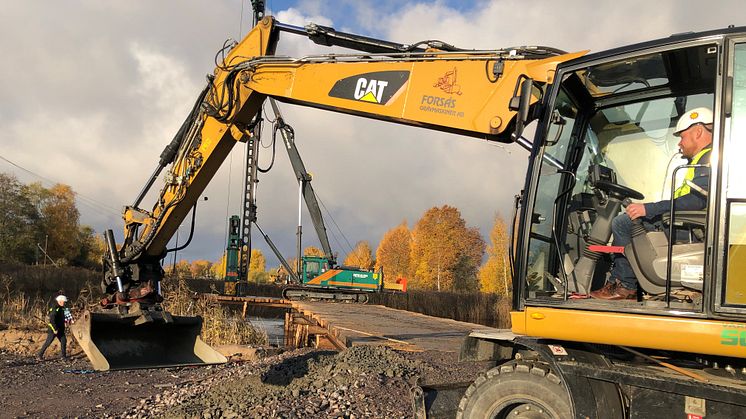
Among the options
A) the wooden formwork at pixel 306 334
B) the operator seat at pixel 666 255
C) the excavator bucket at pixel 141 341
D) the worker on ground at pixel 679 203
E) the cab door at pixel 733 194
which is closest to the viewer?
the cab door at pixel 733 194

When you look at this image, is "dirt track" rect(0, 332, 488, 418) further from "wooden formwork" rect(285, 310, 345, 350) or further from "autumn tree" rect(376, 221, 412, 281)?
"autumn tree" rect(376, 221, 412, 281)

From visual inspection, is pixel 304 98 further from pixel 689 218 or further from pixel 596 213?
pixel 689 218

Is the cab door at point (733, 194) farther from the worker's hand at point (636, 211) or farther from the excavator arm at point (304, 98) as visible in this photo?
the excavator arm at point (304, 98)

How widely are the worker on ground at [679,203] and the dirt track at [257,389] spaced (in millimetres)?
3375

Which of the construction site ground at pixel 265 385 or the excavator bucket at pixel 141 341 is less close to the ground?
the excavator bucket at pixel 141 341

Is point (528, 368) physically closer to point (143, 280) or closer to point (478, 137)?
point (478, 137)

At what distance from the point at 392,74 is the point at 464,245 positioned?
6052 centimetres

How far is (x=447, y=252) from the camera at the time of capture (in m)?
64.9

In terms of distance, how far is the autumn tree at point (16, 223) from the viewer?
49.0 meters

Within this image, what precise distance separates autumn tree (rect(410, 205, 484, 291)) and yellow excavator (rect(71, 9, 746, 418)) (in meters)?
58.0

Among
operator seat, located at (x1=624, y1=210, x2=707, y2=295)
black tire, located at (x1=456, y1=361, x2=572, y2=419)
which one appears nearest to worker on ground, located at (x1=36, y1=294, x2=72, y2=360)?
black tire, located at (x1=456, y1=361, x2=572, y2=419)

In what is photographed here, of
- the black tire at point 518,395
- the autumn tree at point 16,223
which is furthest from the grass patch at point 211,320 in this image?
the autumn tree at point 16,223

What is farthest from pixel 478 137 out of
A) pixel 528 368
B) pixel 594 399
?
pixel 594 399

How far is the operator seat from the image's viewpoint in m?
3.38
